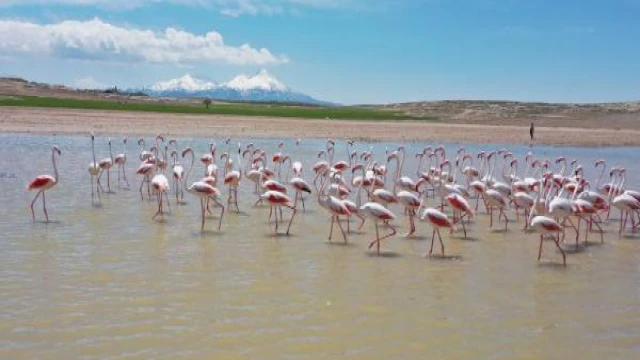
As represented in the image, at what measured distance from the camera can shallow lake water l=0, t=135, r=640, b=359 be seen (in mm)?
5738

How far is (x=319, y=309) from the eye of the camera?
22.0 feet

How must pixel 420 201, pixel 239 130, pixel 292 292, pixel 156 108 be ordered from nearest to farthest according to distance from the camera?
1. pixel 292 292
2. pixel 420 201
3. pixel 239 130
4. pixel 156 108

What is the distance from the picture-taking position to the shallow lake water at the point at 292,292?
18.8ft

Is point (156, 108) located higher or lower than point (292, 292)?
higher

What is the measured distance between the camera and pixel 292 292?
7.27m

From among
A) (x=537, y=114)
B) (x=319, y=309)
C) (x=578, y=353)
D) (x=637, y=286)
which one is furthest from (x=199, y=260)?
(x=537, y=114)

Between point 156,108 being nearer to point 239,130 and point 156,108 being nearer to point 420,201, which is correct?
point 239,130

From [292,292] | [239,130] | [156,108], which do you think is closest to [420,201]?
[292,292]

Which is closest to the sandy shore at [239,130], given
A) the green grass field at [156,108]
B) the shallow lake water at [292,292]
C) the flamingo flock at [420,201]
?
the green grass field at [156,108]

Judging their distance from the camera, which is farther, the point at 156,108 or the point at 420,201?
the point at 156,108

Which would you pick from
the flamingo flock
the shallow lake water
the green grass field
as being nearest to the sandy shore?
the green grass field

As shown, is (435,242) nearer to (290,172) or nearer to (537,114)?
(290,172)

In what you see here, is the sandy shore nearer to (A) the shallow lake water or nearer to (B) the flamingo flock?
(B) the flamingo flock

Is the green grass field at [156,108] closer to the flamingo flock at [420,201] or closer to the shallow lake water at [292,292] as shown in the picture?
the flamingo flock at [420,201]
